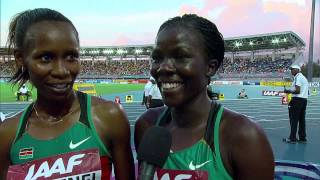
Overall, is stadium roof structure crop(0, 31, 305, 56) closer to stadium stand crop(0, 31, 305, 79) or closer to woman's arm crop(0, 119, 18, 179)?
stadium stand crop(0, 31, 305, 79)

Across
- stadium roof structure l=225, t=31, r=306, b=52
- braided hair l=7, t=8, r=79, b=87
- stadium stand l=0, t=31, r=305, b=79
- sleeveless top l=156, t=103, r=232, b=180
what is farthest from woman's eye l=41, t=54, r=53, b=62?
stadium roof structure l=225, t=31, r=306, b=52

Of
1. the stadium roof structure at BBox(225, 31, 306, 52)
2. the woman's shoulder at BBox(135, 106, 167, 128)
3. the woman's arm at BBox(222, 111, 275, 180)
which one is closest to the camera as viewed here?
the woman's arm at BBox(222, 111, 275, 180)

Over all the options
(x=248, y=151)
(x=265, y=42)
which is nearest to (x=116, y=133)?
(x=248, y=151)

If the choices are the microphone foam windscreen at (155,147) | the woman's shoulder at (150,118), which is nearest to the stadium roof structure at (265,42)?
the woman's shoulder at (150,118)

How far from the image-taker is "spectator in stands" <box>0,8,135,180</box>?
1.69 meters

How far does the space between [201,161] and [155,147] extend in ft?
0.99

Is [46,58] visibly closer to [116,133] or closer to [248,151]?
[116,133]

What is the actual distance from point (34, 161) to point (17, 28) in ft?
2.02

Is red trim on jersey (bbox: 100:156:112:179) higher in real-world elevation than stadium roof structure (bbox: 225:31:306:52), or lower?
lower

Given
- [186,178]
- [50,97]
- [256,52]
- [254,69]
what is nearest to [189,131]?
[186,178]

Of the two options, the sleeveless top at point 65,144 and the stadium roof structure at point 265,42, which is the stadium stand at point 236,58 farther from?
the sleeveless top at point 65,144

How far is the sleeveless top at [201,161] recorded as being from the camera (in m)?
1.60

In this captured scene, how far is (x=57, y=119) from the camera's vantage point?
186 centimetres

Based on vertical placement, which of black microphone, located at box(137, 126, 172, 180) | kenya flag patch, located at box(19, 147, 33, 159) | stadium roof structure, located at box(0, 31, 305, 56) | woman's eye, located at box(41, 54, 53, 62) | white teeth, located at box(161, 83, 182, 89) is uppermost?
stadium roof structure, located at box(0, 31, 305, 56)
